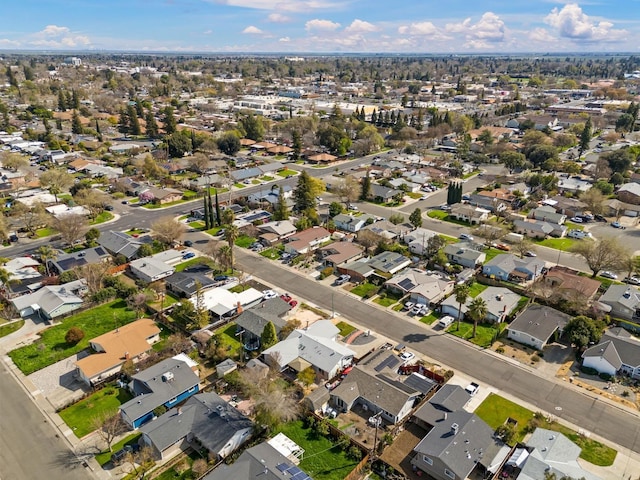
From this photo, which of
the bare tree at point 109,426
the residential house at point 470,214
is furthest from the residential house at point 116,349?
the residential house at point 470,214

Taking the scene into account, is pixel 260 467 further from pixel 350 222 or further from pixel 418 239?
pixel 350 222

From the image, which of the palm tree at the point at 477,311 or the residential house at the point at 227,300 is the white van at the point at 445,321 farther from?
the residential house at the point at 227,300

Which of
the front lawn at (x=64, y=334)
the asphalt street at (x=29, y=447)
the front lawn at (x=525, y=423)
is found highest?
the front lawn at (x=64, y=334)

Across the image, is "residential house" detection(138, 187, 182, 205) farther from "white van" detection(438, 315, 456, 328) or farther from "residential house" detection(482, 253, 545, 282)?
"residential house" detection(482, 253, 545, 282)

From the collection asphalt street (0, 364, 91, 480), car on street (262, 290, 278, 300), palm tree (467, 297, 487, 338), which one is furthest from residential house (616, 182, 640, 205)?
asphalt street (0, 364, 91, 480)

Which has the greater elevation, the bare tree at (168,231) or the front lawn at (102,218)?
the bare tree at (168,231)

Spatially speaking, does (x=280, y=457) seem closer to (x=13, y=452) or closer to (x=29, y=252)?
(x=13, y=452)
